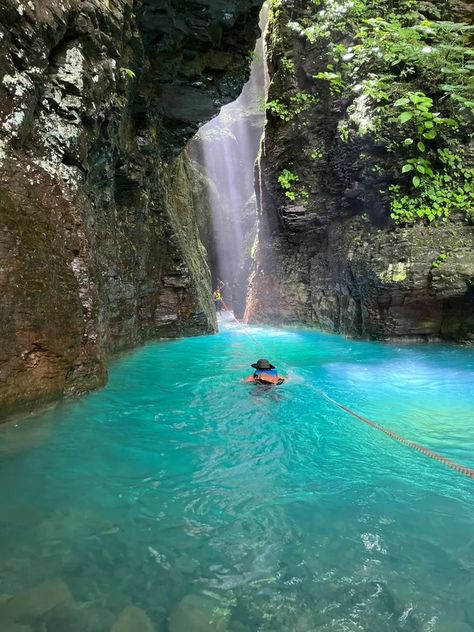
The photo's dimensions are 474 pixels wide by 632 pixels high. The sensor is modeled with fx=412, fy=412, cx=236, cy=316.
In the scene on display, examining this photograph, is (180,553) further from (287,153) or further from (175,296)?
(287,153)

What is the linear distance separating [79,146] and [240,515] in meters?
4.90

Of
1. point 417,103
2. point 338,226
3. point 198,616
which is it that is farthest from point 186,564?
point 338,226

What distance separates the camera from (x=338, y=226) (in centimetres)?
1305

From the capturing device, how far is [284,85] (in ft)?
45.2

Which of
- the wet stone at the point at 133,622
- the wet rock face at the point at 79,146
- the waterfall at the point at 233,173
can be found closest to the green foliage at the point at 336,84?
the wet rock face at the point at 79,146

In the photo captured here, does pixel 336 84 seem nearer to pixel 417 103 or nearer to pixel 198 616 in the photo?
pixel 417 103

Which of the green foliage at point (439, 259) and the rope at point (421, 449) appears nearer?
the rope at point (421, 449)

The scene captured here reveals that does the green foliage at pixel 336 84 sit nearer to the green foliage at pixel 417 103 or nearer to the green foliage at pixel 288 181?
the green foliage at pixel 417 103

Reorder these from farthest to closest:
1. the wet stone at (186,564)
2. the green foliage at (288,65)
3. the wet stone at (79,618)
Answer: the green foliage at (288,65) → the wet stone at (186,564) → the wet stone at (79,618)

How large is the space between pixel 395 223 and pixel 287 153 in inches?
205

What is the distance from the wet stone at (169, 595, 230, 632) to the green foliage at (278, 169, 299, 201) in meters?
13.2

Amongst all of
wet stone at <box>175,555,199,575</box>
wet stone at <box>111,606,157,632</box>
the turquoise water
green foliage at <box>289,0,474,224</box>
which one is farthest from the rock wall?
wet stone at <box>111,606,157,632</box>

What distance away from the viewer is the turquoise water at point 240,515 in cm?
196

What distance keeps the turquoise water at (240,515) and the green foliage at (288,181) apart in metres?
9.76
